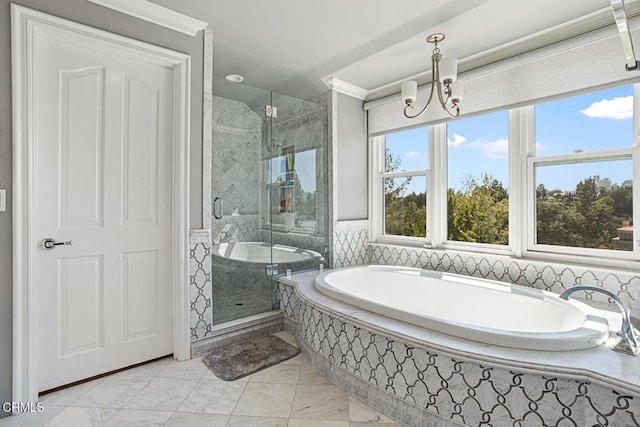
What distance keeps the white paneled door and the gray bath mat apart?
38 cm

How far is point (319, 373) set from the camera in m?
2.25

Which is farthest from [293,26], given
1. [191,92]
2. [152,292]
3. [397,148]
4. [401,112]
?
[152,292]

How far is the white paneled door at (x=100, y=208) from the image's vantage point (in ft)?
6.42

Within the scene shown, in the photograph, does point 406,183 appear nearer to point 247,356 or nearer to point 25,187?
point 247,356

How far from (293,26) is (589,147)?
226 centimetres

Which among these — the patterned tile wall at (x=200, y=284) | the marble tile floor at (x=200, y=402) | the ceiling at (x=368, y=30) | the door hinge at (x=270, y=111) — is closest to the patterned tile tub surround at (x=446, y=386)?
the marble tile floor at (x=200, y=402)

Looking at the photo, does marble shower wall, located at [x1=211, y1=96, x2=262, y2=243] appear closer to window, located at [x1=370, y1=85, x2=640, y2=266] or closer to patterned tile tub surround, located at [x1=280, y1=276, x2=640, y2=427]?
patterned tile tub surround, located at [x1=280, y1=276, x2=640, y2=427]

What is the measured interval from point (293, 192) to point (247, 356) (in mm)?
1486

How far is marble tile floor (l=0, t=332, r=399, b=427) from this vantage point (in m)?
1.75

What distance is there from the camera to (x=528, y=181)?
2.65m

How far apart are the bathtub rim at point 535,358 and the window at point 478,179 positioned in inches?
45.9

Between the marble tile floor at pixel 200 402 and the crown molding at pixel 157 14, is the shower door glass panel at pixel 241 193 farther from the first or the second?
the marble tile floor at pixel 200 402

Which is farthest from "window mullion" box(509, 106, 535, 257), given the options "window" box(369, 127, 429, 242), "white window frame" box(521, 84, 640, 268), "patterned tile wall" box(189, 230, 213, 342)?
"patterned tile wall" box(189, 230, 213, 342)

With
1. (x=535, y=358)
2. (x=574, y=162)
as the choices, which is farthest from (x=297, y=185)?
(x=535, y=358)
